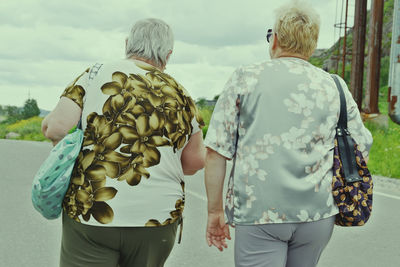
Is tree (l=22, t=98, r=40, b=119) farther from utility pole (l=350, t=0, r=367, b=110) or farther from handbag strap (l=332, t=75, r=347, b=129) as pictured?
handbag strap (l=332, t=75, r=347, b=129)

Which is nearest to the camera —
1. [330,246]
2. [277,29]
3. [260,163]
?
[260,163]

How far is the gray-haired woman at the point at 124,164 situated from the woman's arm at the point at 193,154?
0.11m

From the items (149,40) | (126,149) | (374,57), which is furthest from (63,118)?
(374,57)

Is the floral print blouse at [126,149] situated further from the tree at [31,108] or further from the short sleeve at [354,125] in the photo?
the tree at [31,108]

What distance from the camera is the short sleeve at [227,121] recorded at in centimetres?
242

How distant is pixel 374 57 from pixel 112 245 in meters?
16.9

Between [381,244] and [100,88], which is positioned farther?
[381,244]

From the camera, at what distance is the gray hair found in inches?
104


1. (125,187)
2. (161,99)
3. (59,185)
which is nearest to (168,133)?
(161,99)

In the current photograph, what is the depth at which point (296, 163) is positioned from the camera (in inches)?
91.7

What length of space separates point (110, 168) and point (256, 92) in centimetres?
69

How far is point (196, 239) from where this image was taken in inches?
Answer: 236

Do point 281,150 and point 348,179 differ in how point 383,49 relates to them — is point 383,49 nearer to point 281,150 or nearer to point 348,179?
point 348,179

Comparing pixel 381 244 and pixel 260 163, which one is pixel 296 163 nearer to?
pixel 260 163
